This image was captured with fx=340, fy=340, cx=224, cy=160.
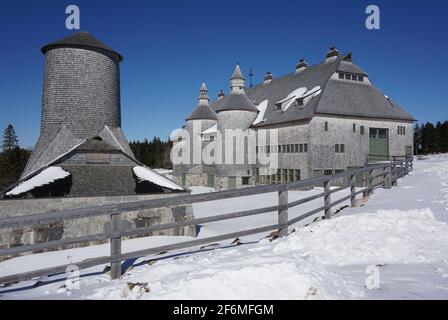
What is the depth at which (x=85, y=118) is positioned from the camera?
19.2m

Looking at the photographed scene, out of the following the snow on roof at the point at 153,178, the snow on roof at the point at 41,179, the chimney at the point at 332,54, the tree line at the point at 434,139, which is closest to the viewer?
the snow on roof at the point at 41,179

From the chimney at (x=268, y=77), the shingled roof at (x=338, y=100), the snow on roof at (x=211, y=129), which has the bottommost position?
the snow on roof at (x=211, y=129)

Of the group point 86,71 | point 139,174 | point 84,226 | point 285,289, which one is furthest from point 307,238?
point 86,71

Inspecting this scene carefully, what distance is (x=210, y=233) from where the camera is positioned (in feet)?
48.0

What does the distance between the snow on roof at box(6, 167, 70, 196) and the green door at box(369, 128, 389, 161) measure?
25.0 metres

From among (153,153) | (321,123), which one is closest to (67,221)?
(321,123)

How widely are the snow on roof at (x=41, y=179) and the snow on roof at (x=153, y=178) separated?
312cm

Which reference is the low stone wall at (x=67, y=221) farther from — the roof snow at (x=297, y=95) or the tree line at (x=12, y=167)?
the tree line at (x=12, y=167)

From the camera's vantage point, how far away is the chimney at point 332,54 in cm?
3288

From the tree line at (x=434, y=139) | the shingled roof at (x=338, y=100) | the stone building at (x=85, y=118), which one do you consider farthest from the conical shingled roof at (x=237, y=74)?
the tree line at (x=434, y=139)
